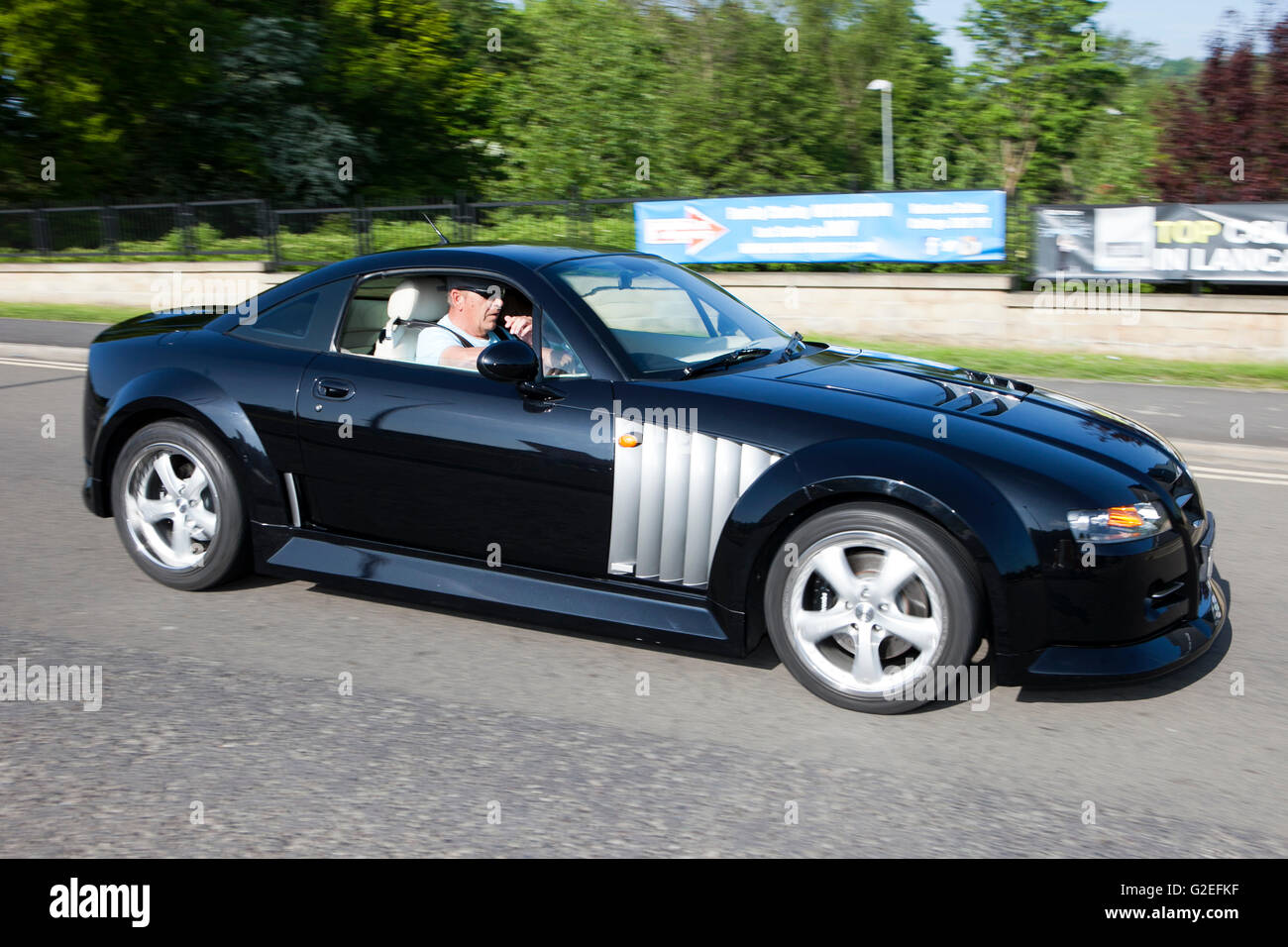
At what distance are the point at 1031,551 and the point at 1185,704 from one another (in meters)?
0.94

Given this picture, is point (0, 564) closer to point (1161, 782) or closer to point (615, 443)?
point (615, 443)

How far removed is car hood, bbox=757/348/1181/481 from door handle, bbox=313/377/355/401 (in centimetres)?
168

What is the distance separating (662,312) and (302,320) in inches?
61.4

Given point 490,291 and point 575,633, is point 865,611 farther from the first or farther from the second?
point 490,291

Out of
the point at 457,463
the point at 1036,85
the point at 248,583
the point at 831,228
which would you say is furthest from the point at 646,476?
the point at 1036,85

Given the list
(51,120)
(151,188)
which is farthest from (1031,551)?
(151,188)

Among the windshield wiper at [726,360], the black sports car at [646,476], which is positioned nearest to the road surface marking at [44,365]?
the black sports car at [646,476]

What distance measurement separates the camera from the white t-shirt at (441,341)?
16.4ft

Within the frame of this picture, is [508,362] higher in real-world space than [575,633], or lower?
higher

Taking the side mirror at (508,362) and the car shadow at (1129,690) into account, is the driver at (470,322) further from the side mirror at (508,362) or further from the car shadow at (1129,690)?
the car shadow at (1129,690)

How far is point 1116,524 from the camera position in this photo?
4.00 meters

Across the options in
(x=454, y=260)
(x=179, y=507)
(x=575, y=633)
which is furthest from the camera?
(x=179, y=507)

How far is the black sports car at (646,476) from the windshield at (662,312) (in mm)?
17

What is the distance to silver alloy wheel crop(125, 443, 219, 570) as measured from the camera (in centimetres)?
539
